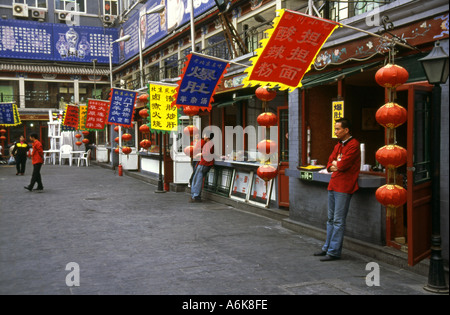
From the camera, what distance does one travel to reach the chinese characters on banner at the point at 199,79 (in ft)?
32.6

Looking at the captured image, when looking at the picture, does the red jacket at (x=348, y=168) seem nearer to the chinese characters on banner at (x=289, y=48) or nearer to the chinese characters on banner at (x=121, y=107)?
the chinese characters on banner at (x=289, y=48)

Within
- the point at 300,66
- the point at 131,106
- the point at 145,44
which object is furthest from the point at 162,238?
the point at 145,44

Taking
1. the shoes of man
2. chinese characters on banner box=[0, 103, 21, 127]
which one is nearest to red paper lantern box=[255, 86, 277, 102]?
the shoes of man

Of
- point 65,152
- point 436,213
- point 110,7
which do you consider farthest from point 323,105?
point 110,7

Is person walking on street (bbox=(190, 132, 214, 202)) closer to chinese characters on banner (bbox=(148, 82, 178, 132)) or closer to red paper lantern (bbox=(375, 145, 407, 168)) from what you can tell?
chinese characters on banner (bbox=(148, 82, 178, 132))

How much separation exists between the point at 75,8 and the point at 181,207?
32.1 meters

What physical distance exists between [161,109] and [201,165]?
2568mm

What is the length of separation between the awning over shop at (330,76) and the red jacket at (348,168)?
4.91 ft

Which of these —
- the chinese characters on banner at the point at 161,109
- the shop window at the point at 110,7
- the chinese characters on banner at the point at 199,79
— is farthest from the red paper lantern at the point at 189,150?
the shop window at the point at 110,7

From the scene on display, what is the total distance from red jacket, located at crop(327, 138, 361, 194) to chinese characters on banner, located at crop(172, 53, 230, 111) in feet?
13.9

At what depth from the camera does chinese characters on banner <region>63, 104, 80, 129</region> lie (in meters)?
23.9

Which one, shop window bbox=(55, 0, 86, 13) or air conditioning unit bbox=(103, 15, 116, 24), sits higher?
shop window bbox=(55, 0, 86, 13)

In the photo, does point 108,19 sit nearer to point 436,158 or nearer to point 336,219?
point 336,219

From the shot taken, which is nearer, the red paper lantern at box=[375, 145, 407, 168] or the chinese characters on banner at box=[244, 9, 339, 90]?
the red paper lantern at box=[375, 145, 407, 168]
